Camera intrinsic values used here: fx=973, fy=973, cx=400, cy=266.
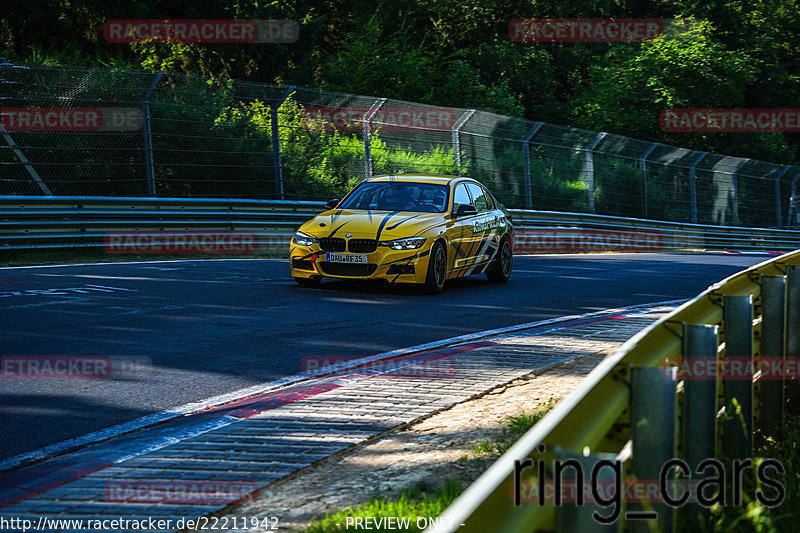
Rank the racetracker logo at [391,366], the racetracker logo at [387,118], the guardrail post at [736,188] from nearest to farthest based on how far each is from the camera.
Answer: the racetracker logo at [391,366], the racetracker logo at [387,118], the guardrail post at [736,188]

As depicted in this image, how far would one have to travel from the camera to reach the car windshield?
13.5 metres

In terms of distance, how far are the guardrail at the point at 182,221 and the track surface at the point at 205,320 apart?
72.7 inches

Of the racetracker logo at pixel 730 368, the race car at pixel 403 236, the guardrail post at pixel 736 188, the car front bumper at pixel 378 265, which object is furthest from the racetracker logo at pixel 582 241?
the racetracker logo at pixel 730 368

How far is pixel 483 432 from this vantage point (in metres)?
5.59

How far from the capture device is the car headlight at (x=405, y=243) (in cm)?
1227

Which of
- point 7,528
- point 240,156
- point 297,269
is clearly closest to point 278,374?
point 7,528

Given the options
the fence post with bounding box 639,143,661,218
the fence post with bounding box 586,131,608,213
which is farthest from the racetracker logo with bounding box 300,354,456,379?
the fence post with bounding box 639,143,661,218

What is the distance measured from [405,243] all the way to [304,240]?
1.33 meters

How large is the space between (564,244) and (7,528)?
2396cm

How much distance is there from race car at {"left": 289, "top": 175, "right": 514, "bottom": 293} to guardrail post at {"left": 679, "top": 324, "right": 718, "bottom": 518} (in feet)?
28.2

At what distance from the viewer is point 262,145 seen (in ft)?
66.6

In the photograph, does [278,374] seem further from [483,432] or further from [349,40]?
[349,40]

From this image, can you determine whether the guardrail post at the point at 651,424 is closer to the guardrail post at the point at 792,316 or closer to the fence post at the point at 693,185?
the guardrail post at the point at 792,316

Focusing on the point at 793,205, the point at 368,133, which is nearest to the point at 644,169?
the point at 793,205
